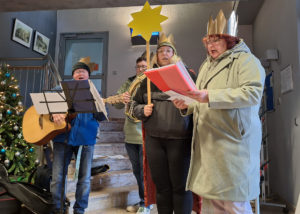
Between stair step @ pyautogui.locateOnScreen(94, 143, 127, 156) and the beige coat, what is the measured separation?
2.52 meters

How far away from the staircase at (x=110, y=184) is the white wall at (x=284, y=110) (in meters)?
1.74

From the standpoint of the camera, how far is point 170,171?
5.08ft

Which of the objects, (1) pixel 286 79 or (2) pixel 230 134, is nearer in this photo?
(2) pixel 230 134

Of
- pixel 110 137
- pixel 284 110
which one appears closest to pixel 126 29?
pixel 110 137

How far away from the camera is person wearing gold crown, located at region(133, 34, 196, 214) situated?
1526 millimetres

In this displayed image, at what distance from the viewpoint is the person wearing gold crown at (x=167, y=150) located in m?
1.53

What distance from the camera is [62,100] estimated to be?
177cm

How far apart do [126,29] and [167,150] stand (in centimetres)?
500

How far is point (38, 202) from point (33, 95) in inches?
39.3

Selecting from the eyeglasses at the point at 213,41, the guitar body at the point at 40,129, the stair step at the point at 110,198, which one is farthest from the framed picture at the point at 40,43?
the eyeglasses at the point at 213,41

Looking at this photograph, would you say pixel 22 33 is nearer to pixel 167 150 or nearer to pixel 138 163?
pixel 138 163

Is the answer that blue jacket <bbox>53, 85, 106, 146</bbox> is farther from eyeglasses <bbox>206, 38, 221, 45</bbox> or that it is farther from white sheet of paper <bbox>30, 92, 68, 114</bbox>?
eyeglasses <bbox>206, 38, 221, 45</bbox>

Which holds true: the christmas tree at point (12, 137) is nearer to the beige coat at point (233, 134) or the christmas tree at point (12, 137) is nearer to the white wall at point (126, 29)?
the white wall at point (126, 29)

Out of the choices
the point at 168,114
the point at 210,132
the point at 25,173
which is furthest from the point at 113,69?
the point at 210,132
